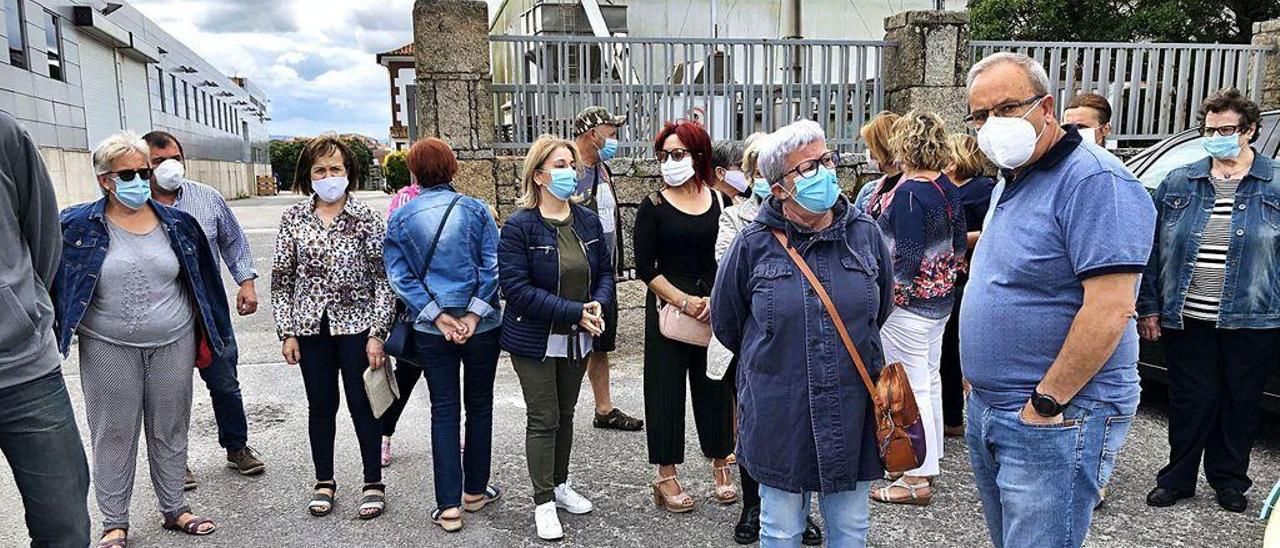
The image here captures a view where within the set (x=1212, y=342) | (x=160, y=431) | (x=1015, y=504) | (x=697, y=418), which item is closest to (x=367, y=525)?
(x=160, y=431)

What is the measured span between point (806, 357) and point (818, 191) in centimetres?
55

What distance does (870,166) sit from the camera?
301 inches

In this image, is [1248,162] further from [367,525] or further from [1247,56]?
[1247,56]

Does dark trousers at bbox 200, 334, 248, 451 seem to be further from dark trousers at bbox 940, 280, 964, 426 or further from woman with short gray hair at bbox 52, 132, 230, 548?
dark trousers at bbox 940, 280, 964, 426

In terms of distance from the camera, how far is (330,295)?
147 inches

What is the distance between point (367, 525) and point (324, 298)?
1.07 meters

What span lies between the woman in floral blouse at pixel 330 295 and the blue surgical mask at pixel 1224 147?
3.84 m

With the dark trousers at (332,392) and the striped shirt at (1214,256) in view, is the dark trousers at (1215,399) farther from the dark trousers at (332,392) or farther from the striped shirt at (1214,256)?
the dark trousers at (332,392)

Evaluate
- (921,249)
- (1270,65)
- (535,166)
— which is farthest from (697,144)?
(1270,65)

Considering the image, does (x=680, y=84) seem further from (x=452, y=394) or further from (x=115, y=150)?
(x=115, y=150)

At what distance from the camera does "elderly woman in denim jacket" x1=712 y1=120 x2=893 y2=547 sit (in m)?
2.52

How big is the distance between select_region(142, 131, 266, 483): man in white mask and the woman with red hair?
2.15 m

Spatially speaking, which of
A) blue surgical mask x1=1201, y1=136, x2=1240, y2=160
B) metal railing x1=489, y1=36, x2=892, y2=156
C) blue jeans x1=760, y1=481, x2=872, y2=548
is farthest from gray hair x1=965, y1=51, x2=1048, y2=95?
metal railing x1=489, y1=36, x2=892, y2=156

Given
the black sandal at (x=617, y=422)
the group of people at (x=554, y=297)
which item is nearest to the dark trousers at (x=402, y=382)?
the group of people at (x=554, y=297)
